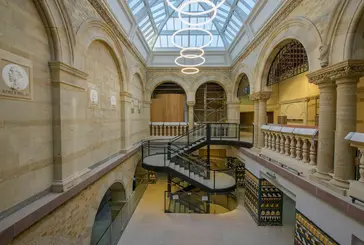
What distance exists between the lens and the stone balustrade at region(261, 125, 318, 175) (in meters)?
4.31

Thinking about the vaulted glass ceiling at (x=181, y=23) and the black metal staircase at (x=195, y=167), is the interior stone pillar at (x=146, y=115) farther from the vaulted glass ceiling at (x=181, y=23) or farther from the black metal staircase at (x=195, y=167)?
the vaulted glass ceiling at (x=181, y=23)

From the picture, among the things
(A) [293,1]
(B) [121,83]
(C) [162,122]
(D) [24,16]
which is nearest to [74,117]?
(D) [24,16]

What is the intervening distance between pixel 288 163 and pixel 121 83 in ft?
21.2

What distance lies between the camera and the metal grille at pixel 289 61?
6.47 metres

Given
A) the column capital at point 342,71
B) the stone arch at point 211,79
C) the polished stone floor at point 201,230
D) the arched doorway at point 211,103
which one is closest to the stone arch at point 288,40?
the column capital at point 342,71

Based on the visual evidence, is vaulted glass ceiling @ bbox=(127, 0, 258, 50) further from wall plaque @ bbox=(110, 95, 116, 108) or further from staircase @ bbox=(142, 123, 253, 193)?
staircase @ bbox=(142, 123, 253, 193)

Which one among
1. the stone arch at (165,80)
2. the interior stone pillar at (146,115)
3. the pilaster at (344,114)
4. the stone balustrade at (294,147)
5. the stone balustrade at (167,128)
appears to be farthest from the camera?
the stone balustrade at (167,128)

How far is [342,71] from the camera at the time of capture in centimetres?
341

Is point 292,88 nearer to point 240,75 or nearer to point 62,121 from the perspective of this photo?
point 240,75

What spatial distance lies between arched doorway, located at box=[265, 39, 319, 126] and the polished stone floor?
483 centimetres

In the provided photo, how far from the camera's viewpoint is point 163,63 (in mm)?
12234

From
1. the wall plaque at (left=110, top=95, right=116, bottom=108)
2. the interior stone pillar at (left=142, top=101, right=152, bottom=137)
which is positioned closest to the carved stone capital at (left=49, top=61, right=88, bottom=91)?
the wall plaque at (left=110, top=95, right=116, bottom=108)

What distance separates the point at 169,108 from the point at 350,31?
10011 millimetres

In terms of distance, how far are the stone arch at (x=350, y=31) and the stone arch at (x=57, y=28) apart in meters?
5.40
